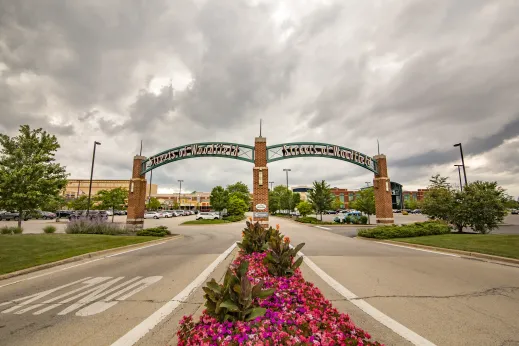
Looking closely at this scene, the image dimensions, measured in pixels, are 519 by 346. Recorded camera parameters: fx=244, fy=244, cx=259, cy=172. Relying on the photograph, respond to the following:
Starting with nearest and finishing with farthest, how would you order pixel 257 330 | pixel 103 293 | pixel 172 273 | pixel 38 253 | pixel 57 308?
pixel 257 330
pixel 57 308
pixel 103 293
pixel 172 273
pixel 38 253

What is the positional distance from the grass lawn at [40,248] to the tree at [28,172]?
3.97 metres

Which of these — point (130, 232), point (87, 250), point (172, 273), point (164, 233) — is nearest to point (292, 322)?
point (172, 273)

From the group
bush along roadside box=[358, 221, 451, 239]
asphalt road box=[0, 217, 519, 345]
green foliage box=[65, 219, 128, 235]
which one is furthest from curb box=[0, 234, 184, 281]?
bush along roadside box=[358, 221, 451, 239]

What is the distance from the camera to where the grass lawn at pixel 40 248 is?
8.21 m

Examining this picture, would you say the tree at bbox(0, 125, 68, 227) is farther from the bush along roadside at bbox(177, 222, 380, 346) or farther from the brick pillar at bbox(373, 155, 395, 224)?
the brick pillar at bbox(373, 155, 395, 224)

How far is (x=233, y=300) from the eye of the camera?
309cm

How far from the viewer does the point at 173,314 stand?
4207mm

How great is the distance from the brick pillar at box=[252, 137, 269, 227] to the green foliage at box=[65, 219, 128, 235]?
10.0 metres

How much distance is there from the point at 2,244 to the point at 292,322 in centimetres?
1337

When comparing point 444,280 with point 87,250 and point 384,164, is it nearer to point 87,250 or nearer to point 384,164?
point 87,250

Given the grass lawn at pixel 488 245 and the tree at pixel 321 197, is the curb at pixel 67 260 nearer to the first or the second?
the grass lawn at pixel 488 245

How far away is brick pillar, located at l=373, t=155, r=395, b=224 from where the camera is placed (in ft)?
72.5

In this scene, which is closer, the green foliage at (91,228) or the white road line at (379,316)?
the white road line at (379,316)

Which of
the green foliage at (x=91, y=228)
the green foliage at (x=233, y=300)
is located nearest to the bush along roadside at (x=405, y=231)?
the green foliage at (x=233, y=300)
